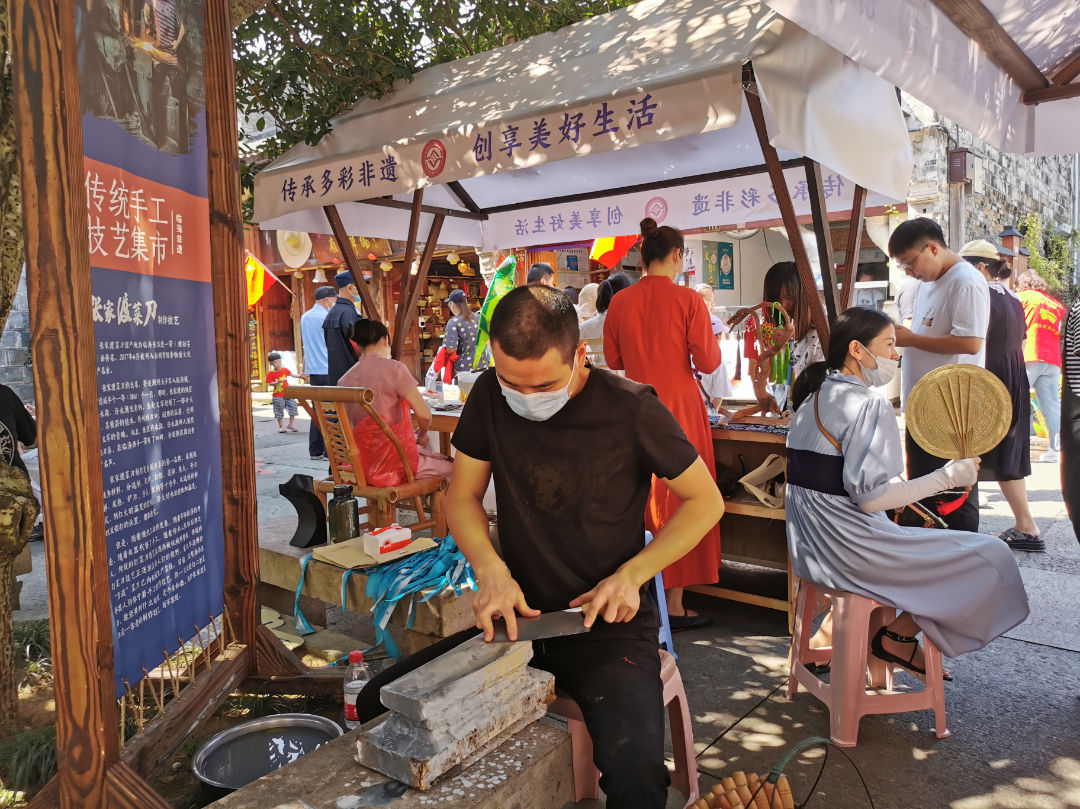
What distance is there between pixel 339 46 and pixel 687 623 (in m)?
4.18

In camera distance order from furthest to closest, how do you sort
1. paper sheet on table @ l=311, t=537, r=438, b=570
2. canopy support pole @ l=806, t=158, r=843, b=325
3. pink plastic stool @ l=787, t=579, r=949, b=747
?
1. canopy support pole @ l=806, t=158, r=843, b=325
2. paper sheet on table @ l=311, t=537, r=438, b=570
3. pink plastic stool @ l=787, t=579, r=949, b=747

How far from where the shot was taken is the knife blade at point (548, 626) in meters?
1.80

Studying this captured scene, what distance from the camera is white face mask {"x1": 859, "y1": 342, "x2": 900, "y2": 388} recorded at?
290 centimetres

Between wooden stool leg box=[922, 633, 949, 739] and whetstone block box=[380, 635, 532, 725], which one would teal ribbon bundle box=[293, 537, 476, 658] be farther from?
→ wooden stool leg box=[922, 633, 949, 739]

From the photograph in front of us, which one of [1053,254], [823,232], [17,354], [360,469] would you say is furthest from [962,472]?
[1053,254]

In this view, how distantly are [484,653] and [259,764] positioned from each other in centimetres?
109

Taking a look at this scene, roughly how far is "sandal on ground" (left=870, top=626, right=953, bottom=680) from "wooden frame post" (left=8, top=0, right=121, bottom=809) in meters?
2.52

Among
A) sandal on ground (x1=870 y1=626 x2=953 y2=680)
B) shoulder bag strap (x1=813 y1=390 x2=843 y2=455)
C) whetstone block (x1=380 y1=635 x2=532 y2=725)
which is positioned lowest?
sandal on ground (x1=870 y1=626 x2=953 y2=680)

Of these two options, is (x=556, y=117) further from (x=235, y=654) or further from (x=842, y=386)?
(x=235, y=654)

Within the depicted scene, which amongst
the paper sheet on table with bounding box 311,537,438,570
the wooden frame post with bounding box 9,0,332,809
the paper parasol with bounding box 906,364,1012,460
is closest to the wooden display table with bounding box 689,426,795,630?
the paper parasol with bounding box 906,364,1012,460

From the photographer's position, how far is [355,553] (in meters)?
3.38

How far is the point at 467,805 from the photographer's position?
1595 mm

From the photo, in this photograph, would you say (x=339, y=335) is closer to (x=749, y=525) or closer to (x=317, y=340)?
(x=317, y=340)

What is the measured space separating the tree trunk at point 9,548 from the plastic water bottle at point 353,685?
1.16 meters
